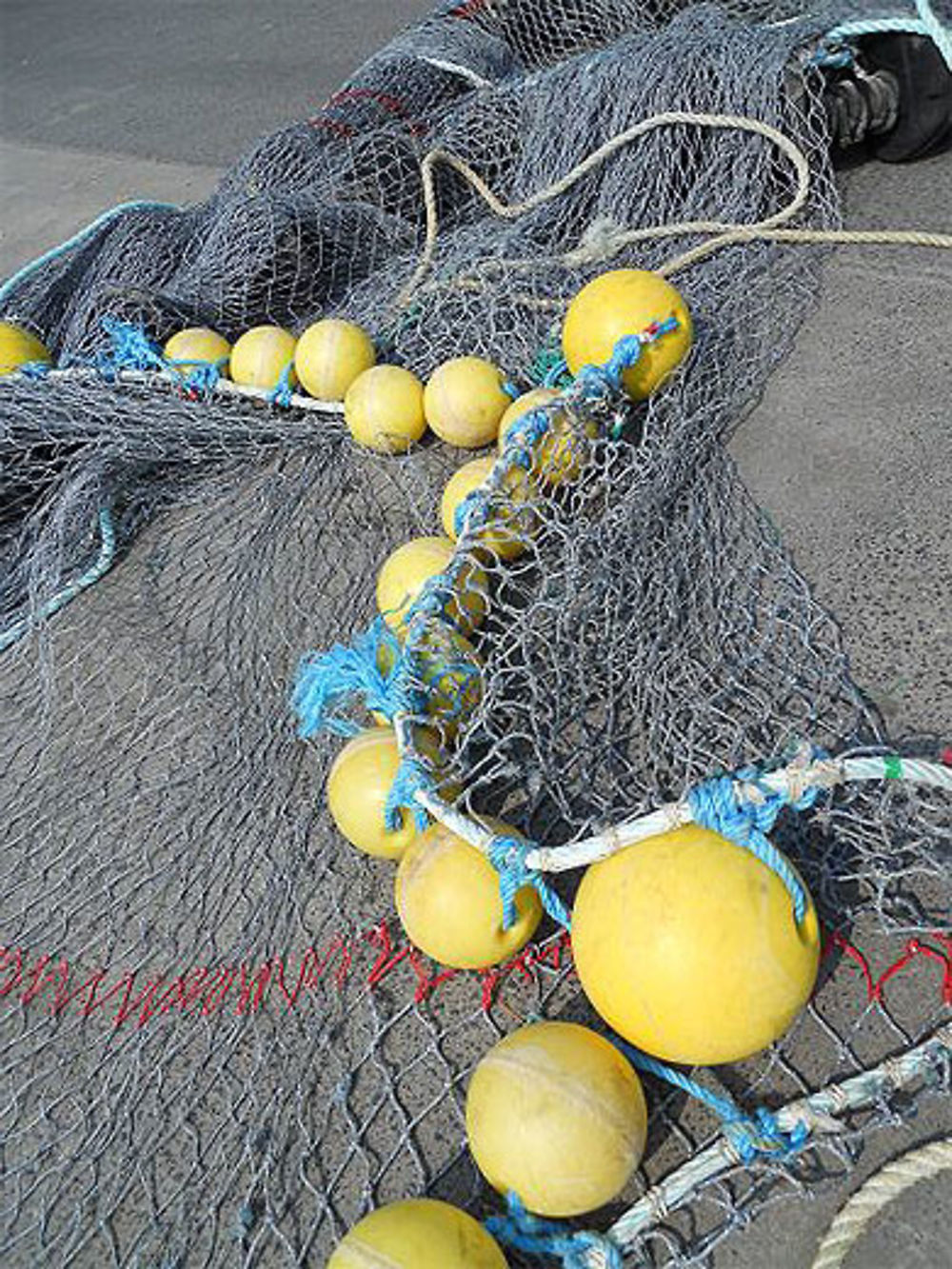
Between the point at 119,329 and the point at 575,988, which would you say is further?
the point at 119,329

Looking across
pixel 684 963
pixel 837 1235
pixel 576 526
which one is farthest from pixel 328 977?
pixel 576 526

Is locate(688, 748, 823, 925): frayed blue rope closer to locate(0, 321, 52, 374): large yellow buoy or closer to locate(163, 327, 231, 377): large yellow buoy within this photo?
locate(163, 327, 231, 377): large yellow buoy

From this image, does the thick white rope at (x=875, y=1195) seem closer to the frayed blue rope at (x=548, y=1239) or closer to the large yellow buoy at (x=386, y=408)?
the frayed blue rope at (x=548, y=1239)

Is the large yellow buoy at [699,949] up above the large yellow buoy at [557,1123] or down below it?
above

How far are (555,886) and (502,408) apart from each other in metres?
1.23

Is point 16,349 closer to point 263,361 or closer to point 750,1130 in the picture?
point 263,361

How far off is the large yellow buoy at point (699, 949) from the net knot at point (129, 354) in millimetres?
2043

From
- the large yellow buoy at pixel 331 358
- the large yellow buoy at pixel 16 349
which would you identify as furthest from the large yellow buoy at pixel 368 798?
the large yellow buoy at pixel 16 349

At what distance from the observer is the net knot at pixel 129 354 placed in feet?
9.41

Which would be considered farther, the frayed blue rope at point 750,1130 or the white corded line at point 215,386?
the white corded line at point 215,386

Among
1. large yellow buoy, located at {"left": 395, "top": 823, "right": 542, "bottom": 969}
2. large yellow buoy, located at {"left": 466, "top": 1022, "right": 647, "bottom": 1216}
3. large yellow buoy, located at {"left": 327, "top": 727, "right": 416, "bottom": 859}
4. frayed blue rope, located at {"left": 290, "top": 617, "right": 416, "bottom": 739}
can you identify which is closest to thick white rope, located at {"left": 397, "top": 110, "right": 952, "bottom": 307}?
frayed blue rope, located at {"left": 290, "top": 617, "right": 416, "bottom": 739}

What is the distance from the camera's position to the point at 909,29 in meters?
2.96

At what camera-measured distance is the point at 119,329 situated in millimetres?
2904

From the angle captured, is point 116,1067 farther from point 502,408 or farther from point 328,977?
point 502,408
